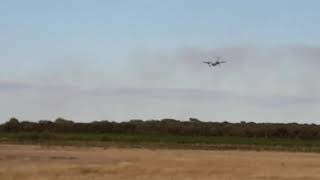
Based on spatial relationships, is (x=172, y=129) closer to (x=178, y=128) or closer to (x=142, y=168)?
(x=178, y=128)

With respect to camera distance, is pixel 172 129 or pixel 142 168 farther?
pixel 172 129

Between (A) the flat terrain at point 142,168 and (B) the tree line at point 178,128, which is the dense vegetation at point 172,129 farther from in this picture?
(A) the flat terrain at point 142,168

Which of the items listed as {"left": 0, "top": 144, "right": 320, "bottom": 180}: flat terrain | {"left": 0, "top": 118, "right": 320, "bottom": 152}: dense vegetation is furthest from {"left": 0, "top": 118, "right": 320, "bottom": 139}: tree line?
{"left": 0, "top": 144, "right": 320, "bottom": 180}: flat terrain

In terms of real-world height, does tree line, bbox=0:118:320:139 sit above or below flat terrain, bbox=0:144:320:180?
above

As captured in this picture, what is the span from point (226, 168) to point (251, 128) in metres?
83.1

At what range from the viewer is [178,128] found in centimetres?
13788

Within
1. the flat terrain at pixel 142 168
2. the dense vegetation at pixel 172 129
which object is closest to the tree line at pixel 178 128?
the dense vegetation at pixel 172 129

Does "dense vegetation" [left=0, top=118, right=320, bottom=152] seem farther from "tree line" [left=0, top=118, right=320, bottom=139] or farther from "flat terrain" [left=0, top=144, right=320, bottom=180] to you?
"flat terrain" [left=0, top=144, right=320, bottom=180]

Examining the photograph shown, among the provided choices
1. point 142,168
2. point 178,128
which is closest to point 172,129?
point 178,128

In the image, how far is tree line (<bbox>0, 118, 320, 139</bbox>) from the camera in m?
134

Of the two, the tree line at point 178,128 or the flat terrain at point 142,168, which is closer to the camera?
the flat terrain at point 142,168

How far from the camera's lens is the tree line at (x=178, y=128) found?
134 meters

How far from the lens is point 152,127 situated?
141m

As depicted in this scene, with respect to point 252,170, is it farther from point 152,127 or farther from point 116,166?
point 152,127
